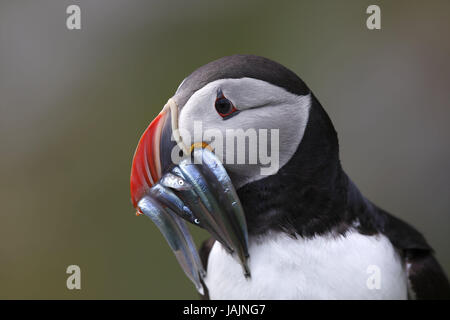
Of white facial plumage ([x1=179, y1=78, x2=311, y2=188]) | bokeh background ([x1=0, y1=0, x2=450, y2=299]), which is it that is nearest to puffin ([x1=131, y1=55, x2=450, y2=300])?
white facial plumage ([x1=179, y1=78, x2=311, y2=188])

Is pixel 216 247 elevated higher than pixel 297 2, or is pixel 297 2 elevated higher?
pixel 297 2

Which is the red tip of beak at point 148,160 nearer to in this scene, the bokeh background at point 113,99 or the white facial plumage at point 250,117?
the white facial plumage at point 250,117

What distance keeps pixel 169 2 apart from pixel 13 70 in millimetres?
1099

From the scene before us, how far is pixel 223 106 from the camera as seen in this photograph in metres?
1.12

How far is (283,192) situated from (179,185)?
0.25m

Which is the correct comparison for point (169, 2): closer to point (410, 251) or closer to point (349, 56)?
point (349, 56)

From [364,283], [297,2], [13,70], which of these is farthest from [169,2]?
[364,283]

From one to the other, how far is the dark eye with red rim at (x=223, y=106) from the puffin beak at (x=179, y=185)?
0.09 meters

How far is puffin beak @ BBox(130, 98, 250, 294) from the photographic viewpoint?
3.68 ft

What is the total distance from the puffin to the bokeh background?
1662mm

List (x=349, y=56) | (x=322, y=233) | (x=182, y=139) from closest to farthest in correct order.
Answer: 1. (x=182, y=139)
2. (x=322, y=233)
3. (x=349, y=56)

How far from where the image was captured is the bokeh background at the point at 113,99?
9.72ft

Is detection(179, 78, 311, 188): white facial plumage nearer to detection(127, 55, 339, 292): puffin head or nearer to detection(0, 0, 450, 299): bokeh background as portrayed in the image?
detection(127, 55, 339, 292): puffin head

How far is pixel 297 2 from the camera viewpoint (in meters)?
3.07
